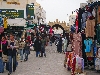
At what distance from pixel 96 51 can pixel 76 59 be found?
1999mm

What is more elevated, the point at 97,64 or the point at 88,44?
the point at 88,44

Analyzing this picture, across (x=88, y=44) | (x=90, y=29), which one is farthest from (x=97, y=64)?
(x=90, y=29)

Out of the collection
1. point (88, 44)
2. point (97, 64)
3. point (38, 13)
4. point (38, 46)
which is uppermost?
point (38, 13)

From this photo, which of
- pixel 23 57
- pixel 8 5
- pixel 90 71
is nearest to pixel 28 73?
pixel 90 71

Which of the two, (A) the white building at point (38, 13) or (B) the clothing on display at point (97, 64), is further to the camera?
(A) the white building at point (38, 13)

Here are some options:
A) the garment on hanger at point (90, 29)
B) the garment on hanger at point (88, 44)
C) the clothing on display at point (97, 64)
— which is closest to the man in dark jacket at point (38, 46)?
the garment on hanger at point (88, 44)

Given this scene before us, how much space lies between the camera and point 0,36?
1273 centimetres

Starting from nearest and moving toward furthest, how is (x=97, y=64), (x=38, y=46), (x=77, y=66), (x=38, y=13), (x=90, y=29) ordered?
(x=77, y=66) < (x=97, y=64) < (x=90, y=29) < (x=38, y=46) < (x=38, y=13)

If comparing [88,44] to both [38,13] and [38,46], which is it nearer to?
[38,46]

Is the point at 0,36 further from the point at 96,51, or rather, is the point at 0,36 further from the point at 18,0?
the point at 18,0

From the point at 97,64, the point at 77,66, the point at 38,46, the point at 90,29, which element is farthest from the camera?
the point at 38,46

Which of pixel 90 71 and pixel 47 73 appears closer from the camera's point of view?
pixel 47 73

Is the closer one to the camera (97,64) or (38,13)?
(97,64)

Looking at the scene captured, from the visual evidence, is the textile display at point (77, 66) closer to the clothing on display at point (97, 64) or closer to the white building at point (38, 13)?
the clothing on display at point (97, 64)
